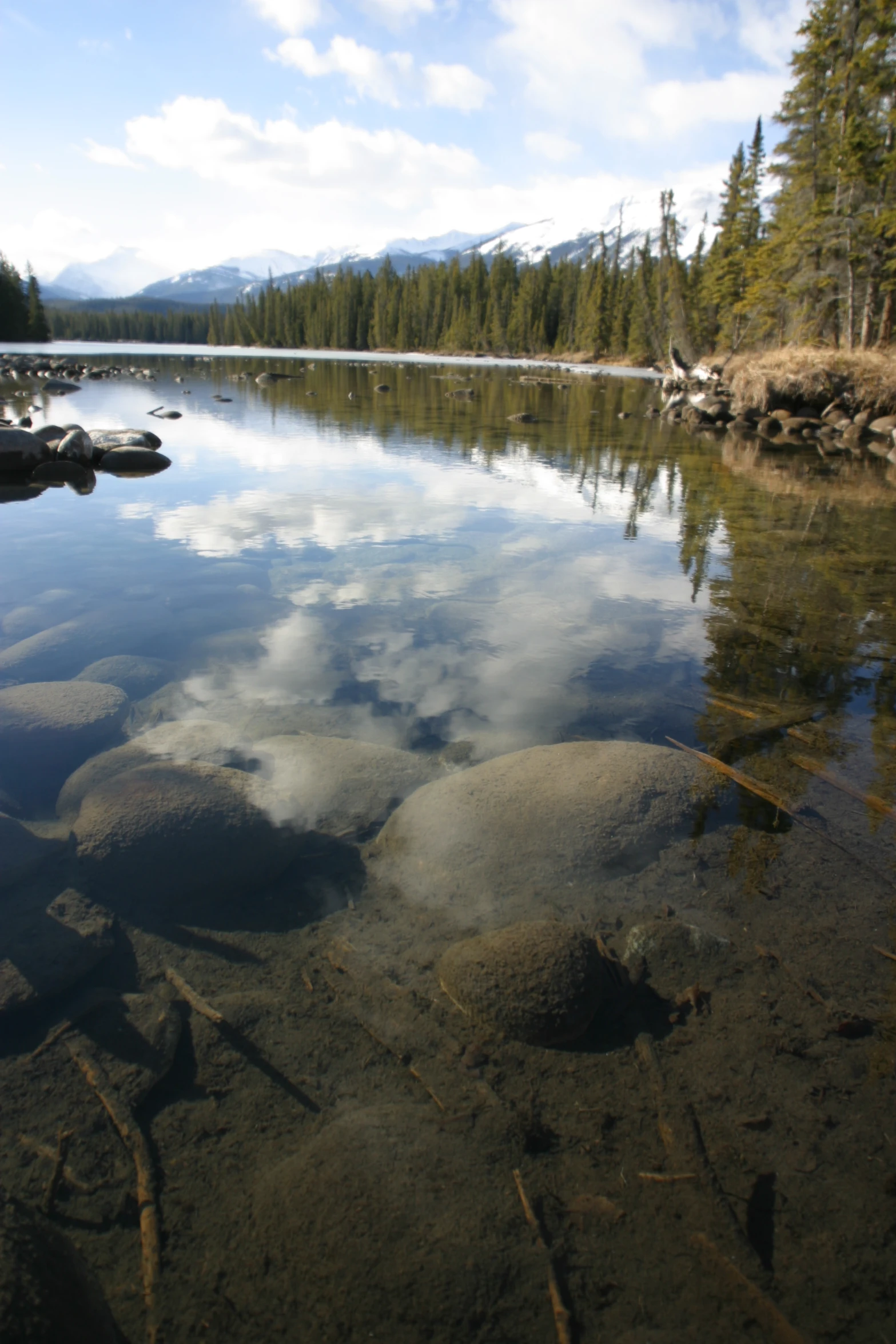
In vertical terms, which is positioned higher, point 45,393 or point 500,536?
point 45,393

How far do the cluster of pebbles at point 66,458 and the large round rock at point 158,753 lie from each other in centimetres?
1081

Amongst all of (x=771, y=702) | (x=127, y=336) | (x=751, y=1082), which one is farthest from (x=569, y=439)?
(x=127, y=336)

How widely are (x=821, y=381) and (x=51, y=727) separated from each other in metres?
26.5

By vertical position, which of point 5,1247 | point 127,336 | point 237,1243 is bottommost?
point 237,1243

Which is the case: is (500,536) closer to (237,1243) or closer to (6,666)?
(6,666)

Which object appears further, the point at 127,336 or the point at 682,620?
the point at 127,336

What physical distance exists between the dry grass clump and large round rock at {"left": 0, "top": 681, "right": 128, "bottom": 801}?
82.3 feet

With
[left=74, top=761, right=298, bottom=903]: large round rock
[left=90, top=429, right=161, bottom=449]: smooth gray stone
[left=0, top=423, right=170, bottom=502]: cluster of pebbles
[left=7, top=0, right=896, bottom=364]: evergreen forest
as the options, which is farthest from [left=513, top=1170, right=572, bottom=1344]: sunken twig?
[left=7, top=0, right=896, bottom=364]: evergreen forest

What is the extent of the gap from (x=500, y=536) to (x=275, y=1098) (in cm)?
834

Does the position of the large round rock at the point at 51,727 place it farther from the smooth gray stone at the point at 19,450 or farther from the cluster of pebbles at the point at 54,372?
the cluster of pebbles at the point at 54,372

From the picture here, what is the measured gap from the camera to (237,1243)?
1980 millimetres

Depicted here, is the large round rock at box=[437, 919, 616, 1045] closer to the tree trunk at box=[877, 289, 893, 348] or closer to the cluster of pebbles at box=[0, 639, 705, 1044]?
the cluster of pebbles at box=[0, 639, 705, 1044]

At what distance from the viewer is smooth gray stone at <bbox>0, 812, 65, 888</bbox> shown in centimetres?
336

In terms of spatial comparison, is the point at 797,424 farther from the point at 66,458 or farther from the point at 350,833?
the point at 350,833
